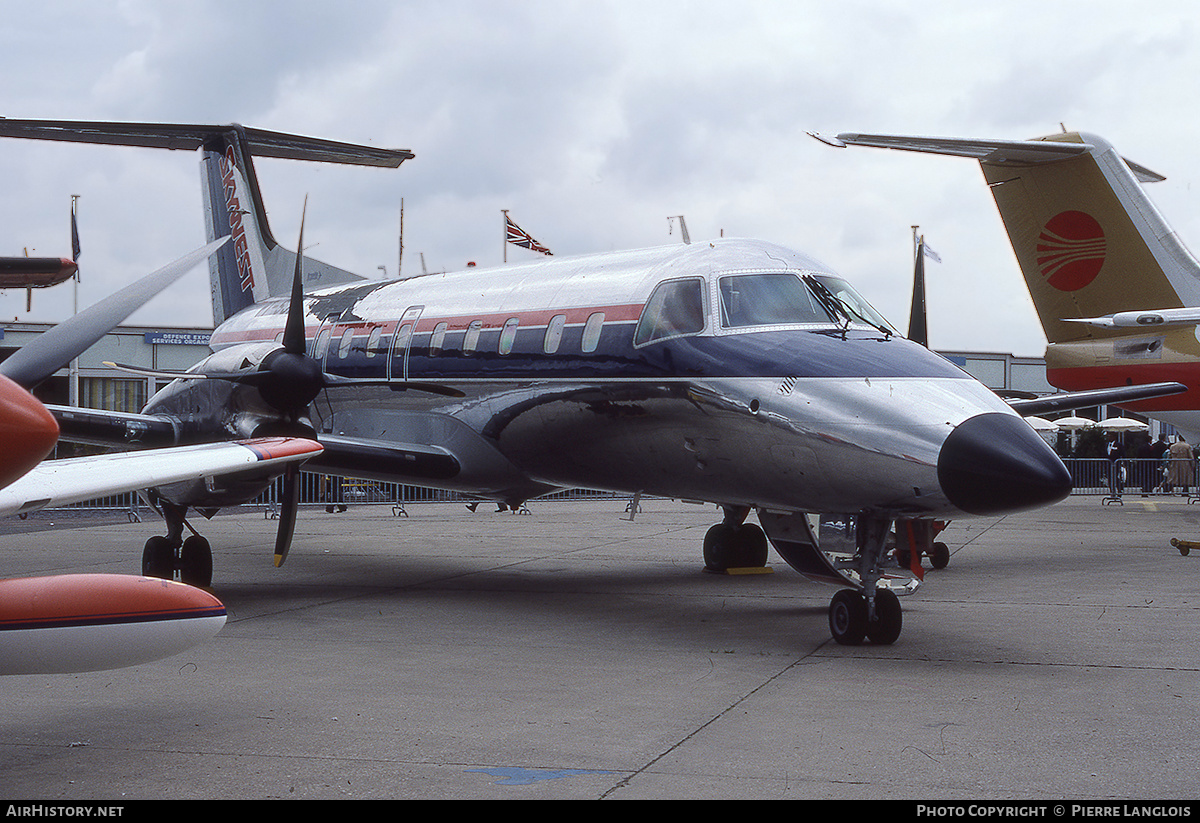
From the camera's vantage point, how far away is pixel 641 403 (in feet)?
30.2

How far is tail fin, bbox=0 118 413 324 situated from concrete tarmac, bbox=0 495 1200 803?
4.72 meters

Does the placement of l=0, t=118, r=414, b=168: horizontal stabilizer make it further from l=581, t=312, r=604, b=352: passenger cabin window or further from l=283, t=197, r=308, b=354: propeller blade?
l=581, t=312, r=604, b=352: passenger cabin window

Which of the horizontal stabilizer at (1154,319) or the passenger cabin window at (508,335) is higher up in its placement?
the horizontal stabilizer at (1154,319)

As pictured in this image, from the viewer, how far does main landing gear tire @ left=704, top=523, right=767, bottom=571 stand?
42.9 ft

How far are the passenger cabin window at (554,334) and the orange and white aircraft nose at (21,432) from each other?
21.2 feet

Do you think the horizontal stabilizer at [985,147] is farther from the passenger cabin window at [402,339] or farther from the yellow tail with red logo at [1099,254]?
the passenger cabin window at [402,339]

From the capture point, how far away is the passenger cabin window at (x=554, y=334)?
33.5 feet

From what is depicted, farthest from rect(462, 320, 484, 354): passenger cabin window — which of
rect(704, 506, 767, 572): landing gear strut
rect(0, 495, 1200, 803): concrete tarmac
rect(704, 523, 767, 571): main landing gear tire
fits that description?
rect(704, 523, 767, 571): main landing gear tire

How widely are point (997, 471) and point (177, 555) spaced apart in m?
8.49

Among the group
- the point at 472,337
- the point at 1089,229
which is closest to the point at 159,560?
Result: the point at 472,337

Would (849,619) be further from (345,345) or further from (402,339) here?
(345,345)

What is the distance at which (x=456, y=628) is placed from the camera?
359 inches

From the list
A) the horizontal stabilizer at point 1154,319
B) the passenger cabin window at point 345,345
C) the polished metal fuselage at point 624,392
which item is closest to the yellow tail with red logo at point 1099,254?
the horizontal stabilizer at point 1154,319

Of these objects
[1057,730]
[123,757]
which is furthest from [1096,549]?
[123,757]
